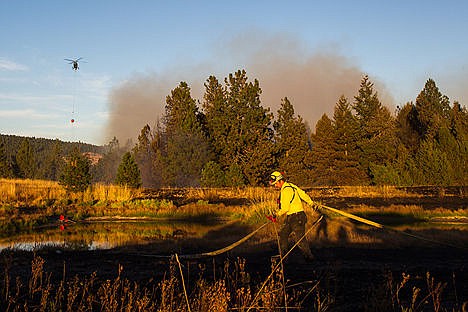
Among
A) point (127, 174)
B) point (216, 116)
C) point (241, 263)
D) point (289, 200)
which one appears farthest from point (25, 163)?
point (241, 263)

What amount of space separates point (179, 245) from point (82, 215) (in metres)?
10.4

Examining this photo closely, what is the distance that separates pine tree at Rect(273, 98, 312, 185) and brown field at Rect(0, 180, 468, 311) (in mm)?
27358

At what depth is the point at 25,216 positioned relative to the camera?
68.1 ft

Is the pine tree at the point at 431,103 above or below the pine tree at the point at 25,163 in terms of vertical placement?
above

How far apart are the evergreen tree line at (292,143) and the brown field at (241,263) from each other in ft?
33.4

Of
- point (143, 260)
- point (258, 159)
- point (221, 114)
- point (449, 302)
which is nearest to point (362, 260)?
point (449, 302)

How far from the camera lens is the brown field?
5543mm

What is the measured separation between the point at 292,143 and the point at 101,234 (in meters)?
42.3

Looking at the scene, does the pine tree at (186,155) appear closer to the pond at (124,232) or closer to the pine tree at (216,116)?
the pine tree at (216,116)

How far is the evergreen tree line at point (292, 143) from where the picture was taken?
38.1m

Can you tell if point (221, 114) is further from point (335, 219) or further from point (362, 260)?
point (362, 260)

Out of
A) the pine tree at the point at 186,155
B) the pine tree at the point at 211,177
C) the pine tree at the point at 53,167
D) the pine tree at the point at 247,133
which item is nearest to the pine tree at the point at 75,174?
the pine tree at the point at 211,177

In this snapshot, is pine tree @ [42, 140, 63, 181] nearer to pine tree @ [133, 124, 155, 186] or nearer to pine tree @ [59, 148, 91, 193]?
pine tree @ [133, 124, 155, 186]

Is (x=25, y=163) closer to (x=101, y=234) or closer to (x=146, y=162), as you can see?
(x=146, y=162)
